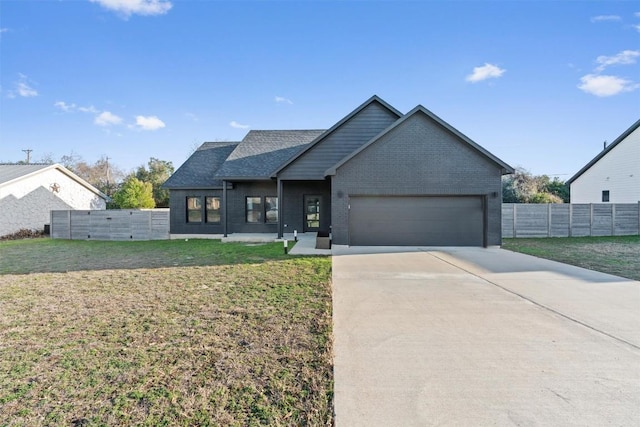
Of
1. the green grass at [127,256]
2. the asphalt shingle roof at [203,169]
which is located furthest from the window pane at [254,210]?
the green grass at [127,256]

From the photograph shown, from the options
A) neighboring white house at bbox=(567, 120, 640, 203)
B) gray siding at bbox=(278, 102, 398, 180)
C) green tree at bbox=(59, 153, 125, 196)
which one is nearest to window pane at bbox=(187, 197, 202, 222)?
gray siding at bbox=(278, 102, 398, 180)

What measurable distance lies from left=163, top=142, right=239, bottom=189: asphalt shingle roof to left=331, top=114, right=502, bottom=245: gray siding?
727 centimetres

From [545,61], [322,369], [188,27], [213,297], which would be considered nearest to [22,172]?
[188,27]

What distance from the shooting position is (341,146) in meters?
14.1

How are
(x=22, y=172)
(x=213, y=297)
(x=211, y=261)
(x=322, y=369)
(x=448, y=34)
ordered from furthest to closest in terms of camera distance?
(x=22, y=172)
(x=448, y=34)
(x=211, y=261)
(x=213, y=297)
(x=322, y=369)

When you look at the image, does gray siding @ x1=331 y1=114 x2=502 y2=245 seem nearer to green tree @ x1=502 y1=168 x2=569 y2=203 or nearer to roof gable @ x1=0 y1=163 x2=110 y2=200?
green tree @ x1=502 y1=168 x2=569 y2=203

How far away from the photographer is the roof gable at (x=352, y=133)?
45.7 feet

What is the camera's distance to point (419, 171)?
40.5ft

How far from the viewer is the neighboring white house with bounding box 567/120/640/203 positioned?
2020 centimetres

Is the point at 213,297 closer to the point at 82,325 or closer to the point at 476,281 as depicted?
the point at 82,325

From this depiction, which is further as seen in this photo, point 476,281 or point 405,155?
point 405,155

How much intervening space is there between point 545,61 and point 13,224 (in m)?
31.0

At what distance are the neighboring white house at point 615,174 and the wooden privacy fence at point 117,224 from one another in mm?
30311

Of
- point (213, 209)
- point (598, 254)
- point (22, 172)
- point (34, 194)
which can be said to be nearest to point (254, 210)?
point (213, 209)
